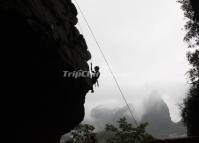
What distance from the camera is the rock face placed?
1744 cm

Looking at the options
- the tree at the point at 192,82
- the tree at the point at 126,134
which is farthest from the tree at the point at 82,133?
the tree at the point at 192,82

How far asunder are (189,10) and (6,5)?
64.3ft

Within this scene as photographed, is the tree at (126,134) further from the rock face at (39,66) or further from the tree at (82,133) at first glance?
the rock face at (39,66)

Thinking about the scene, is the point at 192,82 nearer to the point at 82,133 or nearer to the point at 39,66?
the point at 39,66

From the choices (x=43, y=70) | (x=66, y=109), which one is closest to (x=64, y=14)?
(x=43, y=70)

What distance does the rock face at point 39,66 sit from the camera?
17438 mm

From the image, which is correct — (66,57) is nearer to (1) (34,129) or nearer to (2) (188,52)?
(1) (34,129)

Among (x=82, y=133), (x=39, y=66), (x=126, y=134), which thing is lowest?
(x=126, y=134)

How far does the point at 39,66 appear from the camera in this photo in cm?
2012

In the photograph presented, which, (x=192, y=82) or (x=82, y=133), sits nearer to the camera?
(x=192, y=82)

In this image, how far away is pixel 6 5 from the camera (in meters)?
15.6

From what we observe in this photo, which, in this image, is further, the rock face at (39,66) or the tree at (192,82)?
the tree at (192,82)

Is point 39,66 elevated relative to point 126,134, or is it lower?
elevated

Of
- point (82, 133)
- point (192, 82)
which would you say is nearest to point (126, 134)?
point (82, 133)
